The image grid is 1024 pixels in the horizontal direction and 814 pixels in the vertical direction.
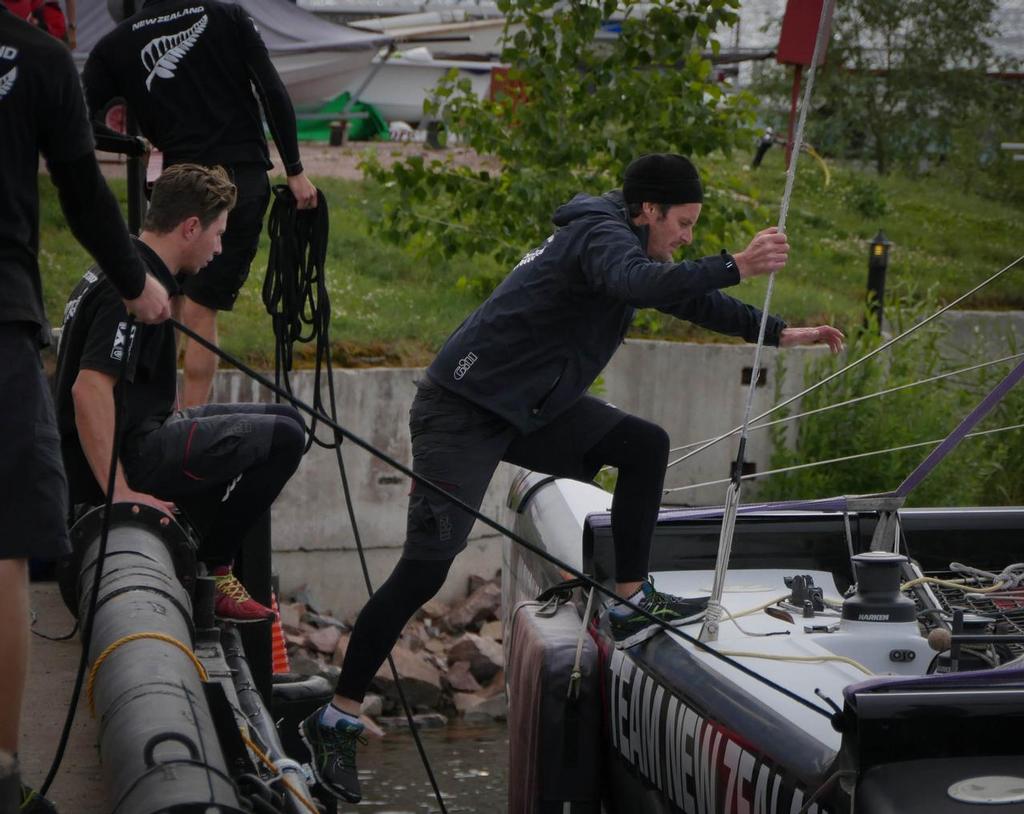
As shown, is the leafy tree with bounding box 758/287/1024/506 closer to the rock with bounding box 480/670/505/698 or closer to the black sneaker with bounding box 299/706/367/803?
the rock with bounding box 480/670/505/698

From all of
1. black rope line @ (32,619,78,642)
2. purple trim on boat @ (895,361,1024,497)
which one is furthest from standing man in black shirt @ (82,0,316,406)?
purple trim on boat @ (895,361,1024,497)

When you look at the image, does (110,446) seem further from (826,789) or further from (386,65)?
(386,65)

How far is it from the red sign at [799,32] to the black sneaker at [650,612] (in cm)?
158

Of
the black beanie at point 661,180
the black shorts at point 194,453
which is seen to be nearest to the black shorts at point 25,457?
the black shorts at point 194,453

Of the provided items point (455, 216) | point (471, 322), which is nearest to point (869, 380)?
point (455, 216)

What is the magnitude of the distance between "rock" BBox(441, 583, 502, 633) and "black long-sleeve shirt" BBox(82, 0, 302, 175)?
4600 millimetres

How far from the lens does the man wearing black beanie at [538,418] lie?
179 inches

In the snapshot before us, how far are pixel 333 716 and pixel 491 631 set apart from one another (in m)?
5.19

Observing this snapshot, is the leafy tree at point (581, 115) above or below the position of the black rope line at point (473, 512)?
above

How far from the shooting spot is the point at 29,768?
3949mm

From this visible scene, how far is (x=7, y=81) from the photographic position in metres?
3.03

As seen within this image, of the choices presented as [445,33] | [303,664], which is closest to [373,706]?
[303,664]

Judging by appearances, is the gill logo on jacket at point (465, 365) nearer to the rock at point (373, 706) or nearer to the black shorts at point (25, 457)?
the black shorts at point (25, 457)

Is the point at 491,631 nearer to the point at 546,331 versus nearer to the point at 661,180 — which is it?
the point at 546,331
